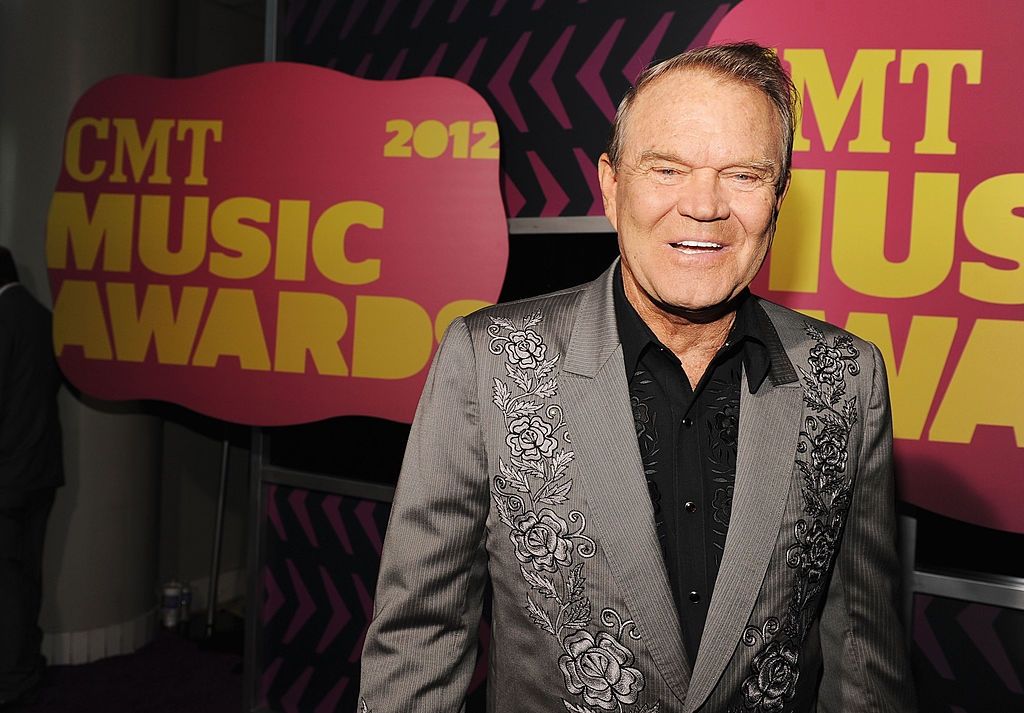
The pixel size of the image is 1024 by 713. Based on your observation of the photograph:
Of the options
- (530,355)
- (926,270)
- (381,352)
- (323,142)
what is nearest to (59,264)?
(323,142)

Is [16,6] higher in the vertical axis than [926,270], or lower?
higher

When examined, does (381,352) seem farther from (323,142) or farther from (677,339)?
(677,339)

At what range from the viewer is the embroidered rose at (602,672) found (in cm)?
114

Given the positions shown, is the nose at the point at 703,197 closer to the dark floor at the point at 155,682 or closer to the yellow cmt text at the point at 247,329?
the yellow cmt text at the point at 247,329

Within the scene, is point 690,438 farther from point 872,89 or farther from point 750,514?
point 872,89

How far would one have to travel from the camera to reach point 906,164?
6.90 ft

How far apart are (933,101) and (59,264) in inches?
112

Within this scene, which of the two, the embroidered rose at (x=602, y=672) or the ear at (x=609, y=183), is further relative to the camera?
the ear at (x=609, y=183)

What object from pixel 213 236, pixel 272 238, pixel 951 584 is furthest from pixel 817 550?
pixel 213 236

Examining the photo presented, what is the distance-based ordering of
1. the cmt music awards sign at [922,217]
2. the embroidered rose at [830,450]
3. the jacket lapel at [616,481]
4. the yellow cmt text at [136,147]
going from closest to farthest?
the jacket lapel at [616,481] → the embroidered rose at [830,450] → the cmt music awards sign at [922,217] → the yellow cmt text at [136,147]

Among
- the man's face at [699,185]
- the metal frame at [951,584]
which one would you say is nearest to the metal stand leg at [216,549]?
the metal frame at [951,584]

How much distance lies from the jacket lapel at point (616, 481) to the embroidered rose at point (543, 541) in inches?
1.8

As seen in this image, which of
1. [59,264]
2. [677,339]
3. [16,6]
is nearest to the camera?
[677,339]

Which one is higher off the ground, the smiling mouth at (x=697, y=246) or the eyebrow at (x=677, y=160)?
the eyebrow at (x=677, y=160)
